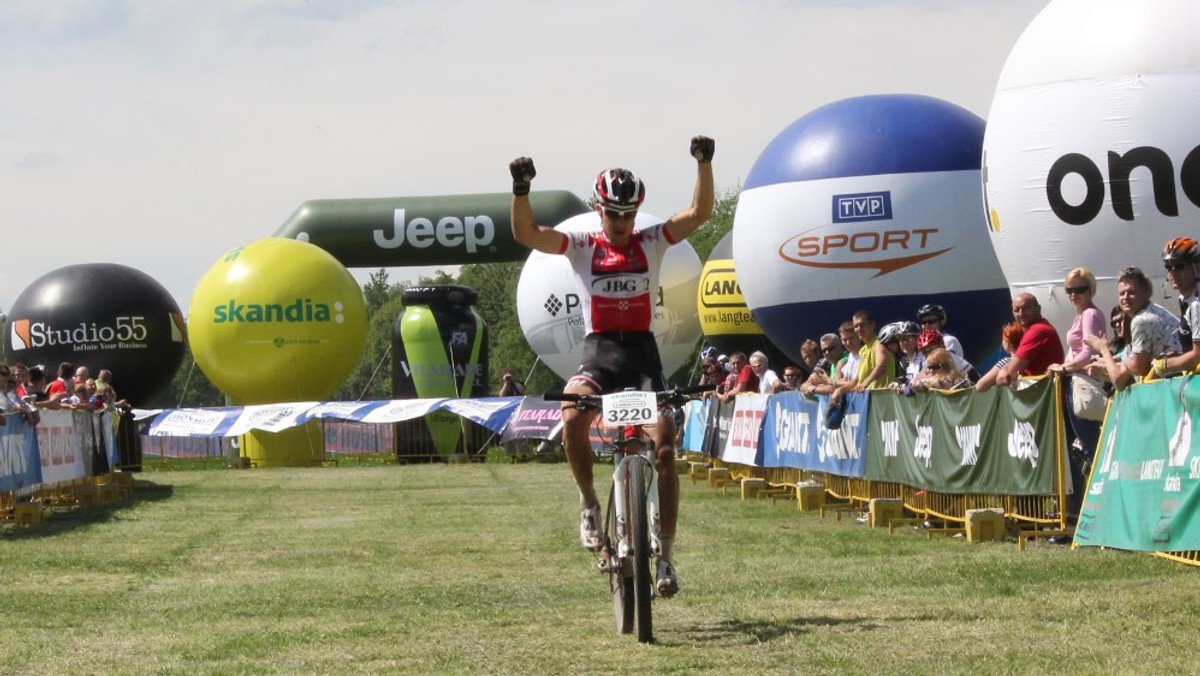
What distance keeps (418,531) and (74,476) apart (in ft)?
25.6

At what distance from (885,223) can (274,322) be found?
17384 millimetres

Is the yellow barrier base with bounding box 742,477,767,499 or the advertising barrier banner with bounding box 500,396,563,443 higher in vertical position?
the advertising barrier banner with bounding box 500,396,563,443

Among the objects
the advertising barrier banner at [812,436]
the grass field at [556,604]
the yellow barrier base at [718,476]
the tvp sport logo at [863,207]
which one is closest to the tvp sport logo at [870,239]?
the tvp sport logo at [863,207]

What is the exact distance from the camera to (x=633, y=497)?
806 cm

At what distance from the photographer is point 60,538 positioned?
15.9 metres

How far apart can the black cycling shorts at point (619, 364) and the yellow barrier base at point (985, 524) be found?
15.3ft

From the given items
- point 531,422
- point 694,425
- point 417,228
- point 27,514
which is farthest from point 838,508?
point 417,228

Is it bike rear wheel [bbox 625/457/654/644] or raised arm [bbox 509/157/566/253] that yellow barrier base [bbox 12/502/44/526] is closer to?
raised arm [bbox 509/157/566/253]

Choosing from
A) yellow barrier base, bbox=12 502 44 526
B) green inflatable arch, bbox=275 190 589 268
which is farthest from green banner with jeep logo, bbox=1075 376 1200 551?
green inflatable arch, bbox=275 190 589 268

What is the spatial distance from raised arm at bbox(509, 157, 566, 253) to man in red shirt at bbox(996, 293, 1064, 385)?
5367 millimetres

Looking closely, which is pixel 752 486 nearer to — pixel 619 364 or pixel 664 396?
pixel 619 364

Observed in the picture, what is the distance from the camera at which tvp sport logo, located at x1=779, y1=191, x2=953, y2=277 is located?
2423cm

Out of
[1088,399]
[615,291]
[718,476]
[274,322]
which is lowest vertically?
[718,476]

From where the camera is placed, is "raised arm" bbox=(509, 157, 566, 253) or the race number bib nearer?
the race number bib
